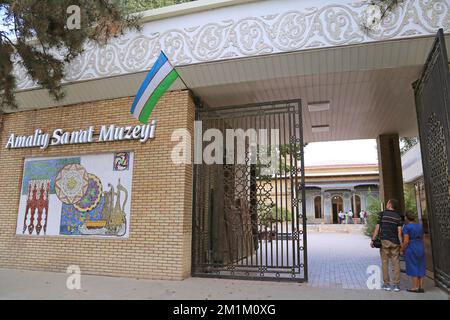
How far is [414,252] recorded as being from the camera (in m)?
6.20

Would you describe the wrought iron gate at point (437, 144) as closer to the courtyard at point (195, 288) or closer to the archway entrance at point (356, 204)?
the courtyard at point (195, 288)

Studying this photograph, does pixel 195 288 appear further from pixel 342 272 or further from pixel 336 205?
pixel 336 205

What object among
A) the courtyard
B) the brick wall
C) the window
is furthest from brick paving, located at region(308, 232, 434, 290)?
the window

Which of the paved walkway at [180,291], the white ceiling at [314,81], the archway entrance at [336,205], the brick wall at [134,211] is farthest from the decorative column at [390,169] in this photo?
the archway entrance at [336,205]

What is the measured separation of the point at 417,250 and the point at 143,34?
22.4ft

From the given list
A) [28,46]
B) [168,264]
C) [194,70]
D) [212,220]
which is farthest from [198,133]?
[28,46]

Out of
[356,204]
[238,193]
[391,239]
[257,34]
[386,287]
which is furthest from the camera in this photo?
[356,204]

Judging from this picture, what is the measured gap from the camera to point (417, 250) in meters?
6.18

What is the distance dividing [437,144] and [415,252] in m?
1.93

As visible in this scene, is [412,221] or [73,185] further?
[73,185]

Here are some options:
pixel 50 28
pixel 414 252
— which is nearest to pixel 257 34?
pixel 50 28

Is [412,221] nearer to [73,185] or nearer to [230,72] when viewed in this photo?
[230,72]

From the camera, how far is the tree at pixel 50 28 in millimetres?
5516

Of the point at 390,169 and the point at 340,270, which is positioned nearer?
the point at 340,270
